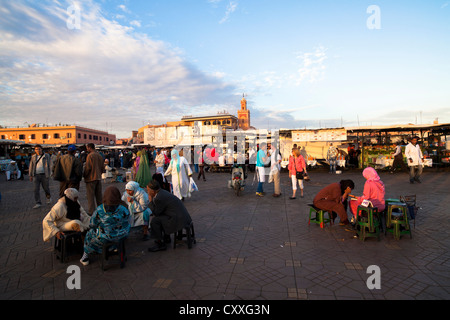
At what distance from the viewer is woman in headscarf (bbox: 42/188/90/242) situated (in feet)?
13.3

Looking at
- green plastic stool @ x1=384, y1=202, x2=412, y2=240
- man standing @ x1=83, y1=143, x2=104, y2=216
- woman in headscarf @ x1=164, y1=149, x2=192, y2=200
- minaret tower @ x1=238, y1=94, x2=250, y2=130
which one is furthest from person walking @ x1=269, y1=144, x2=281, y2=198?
minaret tower @ x1=238, y1=94, x2=250, y2=130

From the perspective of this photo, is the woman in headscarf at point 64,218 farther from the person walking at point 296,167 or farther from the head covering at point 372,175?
the person walking at point 296,167

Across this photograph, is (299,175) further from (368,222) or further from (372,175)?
(368,222)

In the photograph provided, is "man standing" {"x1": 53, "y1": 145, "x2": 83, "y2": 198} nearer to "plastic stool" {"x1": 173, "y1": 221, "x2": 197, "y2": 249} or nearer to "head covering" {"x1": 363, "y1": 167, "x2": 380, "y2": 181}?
"plastic stool" {"x1": 173, "y1": 221, "x2": 197, "y2": 249}

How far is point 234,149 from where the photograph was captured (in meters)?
19.1

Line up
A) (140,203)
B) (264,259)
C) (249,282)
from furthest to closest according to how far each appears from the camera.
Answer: (140,203), (264,259), (249,282)

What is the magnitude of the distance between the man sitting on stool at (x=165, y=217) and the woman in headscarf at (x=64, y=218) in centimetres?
119

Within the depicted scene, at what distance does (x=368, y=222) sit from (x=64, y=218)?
535 centimetres

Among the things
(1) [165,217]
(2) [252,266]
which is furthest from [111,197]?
(2) [252,266]

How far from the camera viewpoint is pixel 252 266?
3.86m

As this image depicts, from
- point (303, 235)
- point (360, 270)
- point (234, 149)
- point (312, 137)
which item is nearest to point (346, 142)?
point (312, 137)

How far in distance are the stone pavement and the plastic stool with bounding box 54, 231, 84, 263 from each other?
189 mm

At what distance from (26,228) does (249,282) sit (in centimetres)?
557
